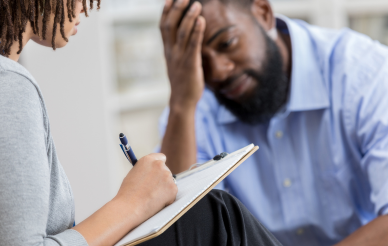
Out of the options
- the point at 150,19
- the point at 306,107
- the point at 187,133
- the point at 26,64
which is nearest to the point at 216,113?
the point at 187,133

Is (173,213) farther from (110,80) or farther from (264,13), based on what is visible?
(110,80)

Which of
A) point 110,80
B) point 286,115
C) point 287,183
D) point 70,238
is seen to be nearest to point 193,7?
point 286,115

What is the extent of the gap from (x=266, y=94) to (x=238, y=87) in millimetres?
A: 108

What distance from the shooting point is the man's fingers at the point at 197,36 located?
121 cm

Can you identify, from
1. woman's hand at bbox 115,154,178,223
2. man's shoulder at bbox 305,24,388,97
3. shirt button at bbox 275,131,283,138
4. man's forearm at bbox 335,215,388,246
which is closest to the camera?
woman's hand at bbox 115,154,178,223

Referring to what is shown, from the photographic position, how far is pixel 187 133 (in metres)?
1.24

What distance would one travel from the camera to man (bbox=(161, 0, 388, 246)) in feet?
3.92

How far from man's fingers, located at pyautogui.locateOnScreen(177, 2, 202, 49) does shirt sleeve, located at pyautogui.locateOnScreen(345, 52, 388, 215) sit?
504 millimetres

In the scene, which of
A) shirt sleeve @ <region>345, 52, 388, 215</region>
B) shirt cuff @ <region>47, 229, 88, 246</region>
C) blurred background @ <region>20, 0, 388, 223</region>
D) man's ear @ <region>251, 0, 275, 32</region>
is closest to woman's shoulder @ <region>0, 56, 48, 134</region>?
shirt cuff @ <region>47, 229, 88, 246</region>

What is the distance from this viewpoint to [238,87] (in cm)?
135

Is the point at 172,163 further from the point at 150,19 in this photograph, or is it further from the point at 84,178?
Result: the point at 150,19

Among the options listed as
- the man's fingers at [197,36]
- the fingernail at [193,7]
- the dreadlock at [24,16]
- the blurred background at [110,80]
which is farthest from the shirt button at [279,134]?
the blurred background at [110,80]

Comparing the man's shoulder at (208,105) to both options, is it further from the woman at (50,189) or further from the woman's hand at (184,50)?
the woman at (50,189)

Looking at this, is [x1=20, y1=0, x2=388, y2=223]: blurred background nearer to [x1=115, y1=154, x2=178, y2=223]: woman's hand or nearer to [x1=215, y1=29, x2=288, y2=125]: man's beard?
[x1=215, y1=29, x2=288, y2=125]: man's beard
